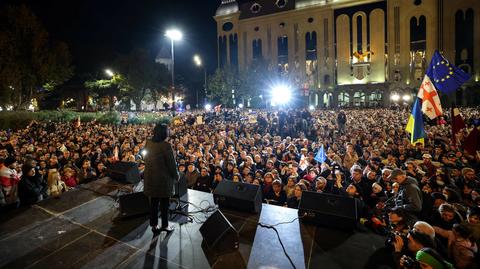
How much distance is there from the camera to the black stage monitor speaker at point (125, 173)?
22.2ft

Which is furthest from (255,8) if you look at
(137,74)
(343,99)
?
(137,74)

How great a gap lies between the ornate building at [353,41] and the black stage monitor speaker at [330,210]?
43342mm

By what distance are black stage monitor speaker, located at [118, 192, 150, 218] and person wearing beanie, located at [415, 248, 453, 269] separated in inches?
163

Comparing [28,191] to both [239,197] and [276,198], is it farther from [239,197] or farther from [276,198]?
[276,198]

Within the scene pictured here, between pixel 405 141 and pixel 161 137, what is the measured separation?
38.1 feet

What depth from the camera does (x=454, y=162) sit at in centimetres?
909

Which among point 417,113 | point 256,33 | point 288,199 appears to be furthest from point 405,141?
Result: point 256,33

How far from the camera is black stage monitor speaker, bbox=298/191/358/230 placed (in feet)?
14.0

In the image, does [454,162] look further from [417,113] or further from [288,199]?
[288,199]

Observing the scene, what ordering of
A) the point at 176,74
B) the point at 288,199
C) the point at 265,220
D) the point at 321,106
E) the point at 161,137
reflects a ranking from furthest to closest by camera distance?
the point at 176,74 → the point at 321,106 → the point at 288,199 → the point at 265,220 → the point at 161,137

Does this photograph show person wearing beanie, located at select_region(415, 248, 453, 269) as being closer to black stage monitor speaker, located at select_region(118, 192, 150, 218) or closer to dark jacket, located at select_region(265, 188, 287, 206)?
dark jacket, located at select_region(265, 188, 287, 206)

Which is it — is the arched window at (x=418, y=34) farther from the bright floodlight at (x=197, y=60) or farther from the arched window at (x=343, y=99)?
the bright floodlight at (x=197, y=60)

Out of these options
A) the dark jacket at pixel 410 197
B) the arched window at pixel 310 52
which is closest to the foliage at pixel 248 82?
the arched window at pixel 310 52

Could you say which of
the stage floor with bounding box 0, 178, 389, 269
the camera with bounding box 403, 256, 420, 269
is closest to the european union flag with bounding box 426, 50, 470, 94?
the stage floor with bounding box 0, 178, 389, 269
